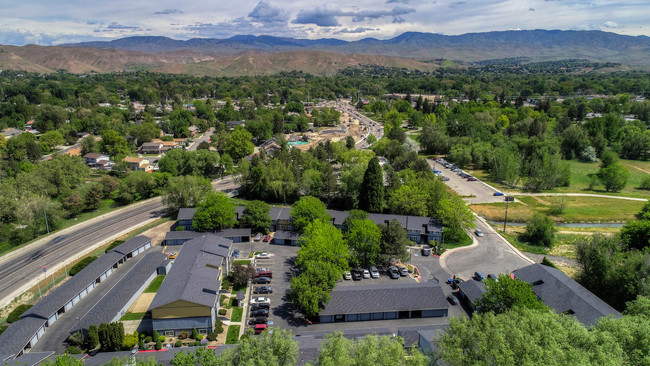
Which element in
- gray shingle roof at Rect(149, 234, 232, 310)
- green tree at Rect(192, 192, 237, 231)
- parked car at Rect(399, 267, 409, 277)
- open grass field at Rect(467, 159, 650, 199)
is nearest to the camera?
gray shingle roof at Rect(149, 234, 232, 310)

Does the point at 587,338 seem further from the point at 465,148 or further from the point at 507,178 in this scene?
the point at 465,148

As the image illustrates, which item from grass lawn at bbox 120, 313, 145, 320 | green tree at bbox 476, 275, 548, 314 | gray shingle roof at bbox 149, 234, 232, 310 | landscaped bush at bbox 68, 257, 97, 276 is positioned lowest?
grass lawn at bbox 120, 313, 145, 320

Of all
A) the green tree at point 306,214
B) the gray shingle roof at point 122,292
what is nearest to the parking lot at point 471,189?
the green tree at point 306,214

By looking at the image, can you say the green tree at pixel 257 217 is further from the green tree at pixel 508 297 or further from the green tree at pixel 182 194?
the green tree at pixel 508 297

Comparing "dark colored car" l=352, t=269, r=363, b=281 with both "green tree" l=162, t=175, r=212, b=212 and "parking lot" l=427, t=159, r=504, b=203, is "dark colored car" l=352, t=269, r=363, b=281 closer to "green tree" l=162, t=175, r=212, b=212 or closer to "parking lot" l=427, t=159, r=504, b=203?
"green tree" l=162, t=175, r=212, b=212

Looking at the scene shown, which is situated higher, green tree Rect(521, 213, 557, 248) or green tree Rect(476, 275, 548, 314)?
green tree Rect(476, 275, 548, 314)

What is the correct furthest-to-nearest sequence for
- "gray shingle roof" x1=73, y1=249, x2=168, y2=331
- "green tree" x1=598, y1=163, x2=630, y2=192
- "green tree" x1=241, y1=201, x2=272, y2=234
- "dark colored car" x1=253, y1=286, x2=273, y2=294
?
"green tree" x1=598, y1=163, x2=630, y2=192 → "green tree" x1=241, y1=201, x2=272, y2=234 → "dark colored car" x1=253, y1=286, x2=273, y2=294 → "gray shingle roof" x1=73, y1=249, x2=168, y2=331

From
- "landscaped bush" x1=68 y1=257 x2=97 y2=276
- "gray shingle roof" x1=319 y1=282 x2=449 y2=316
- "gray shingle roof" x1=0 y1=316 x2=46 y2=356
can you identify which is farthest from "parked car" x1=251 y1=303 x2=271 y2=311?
"landscaped bush" x1=68 y1=257 x2=97 y2=276

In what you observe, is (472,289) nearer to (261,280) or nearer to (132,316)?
(261,280)
